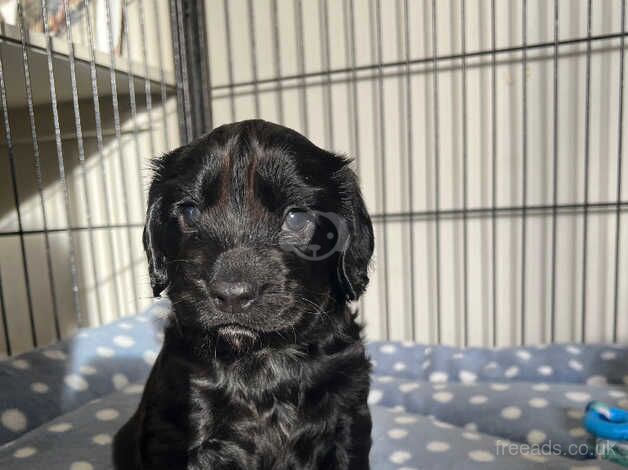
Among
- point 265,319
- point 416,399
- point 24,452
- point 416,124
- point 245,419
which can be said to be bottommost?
point 416,399

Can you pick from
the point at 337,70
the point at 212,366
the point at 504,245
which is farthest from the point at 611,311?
the point at 212,366

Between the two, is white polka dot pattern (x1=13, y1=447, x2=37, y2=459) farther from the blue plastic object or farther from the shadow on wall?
the blue plastic object

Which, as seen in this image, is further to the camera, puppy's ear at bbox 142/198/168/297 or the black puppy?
puppy's ear at bbox 142/198/168/297

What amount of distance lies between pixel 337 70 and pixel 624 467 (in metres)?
1.91

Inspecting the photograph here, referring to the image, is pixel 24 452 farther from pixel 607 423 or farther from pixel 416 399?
pixel 607 423

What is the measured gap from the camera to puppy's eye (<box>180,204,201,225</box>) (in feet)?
3.19

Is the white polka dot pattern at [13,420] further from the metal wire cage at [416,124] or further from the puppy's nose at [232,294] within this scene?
the puppy's nose at [232,294]

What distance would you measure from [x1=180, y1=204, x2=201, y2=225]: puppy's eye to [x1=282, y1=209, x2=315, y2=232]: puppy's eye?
0.59ft

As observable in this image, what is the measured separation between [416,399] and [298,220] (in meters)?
0.98

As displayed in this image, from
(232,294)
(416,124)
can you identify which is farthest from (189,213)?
(416,124)

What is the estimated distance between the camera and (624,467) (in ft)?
3.64

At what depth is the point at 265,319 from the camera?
33.2 inches

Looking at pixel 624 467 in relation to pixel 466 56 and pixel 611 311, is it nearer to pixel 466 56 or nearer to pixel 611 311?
pixel 611 311

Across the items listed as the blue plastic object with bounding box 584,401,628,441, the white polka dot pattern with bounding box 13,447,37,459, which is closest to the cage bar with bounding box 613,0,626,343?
the blue plastic object with bounding box 584,401,628,441
